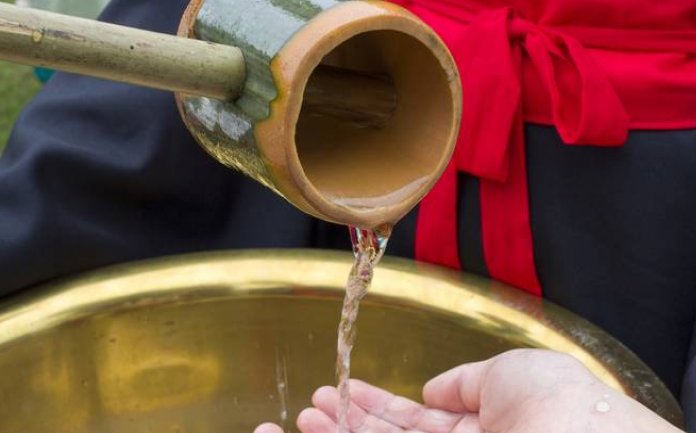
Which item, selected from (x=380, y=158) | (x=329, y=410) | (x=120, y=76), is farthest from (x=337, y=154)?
(x=329, y=410)

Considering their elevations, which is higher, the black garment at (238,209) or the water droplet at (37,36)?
the water droplet at (37,36)

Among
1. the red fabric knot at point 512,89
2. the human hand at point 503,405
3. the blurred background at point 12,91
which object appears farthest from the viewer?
the blurred background at point 12,91

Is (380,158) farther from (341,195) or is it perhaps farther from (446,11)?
(446,11)

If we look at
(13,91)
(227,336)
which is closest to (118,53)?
(227,336)

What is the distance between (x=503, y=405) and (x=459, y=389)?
7 centimetres

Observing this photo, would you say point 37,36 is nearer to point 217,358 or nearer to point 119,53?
point 119,53

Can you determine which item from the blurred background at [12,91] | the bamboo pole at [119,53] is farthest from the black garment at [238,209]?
the blurred background at [12,91]

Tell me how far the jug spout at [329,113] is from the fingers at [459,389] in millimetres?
194

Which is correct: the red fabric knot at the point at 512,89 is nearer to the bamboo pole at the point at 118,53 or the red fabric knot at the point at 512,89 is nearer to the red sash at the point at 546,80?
the red sash at the point at 546,80

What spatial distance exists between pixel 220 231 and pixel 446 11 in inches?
11.6

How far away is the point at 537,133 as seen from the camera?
76 centimetres

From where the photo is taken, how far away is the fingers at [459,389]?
716 mm

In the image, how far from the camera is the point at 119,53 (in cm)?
45

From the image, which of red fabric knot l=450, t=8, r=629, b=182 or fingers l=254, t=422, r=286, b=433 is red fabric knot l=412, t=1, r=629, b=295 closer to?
red fabric knot l=450, t=8, r=629, b=182
